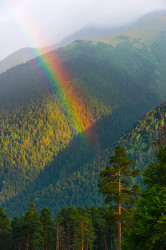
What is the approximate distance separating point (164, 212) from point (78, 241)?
55.9m

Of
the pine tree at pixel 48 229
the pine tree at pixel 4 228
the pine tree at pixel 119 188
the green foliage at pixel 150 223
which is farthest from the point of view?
the pine tree at pixel 48 229

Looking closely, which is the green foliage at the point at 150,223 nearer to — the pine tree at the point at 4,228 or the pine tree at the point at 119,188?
the pine tree at the point at 119,188

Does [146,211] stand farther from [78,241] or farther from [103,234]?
[103,234]

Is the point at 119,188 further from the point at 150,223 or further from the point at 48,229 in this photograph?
the point at 48,229

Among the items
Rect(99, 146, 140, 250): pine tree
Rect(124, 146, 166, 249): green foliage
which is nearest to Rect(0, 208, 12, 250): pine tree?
Rect(99, 146, 140, 250): pine tree

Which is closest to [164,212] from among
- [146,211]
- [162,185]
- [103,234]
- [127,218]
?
[146,211]

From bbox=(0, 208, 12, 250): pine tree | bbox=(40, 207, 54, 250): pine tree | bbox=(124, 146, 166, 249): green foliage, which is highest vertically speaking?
bbox=(124, 146, 166, 249): green foliage

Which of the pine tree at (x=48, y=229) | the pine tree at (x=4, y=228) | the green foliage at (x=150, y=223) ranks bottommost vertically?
the pine tree at (x=48, y=229)

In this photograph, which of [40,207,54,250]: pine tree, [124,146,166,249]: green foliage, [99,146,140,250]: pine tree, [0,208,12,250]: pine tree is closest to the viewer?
[124,146,166,249]: green foliage

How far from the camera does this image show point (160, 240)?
75.2 feet

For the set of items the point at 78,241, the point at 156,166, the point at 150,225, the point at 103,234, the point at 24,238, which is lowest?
the point at 103,234

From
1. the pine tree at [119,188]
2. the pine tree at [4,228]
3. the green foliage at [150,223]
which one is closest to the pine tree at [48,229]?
the pine tree at [4,228]

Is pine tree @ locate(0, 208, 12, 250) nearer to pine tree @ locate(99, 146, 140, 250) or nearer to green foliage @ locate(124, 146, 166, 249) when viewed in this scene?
pine tree @ locate(99, 146, 140, 250)

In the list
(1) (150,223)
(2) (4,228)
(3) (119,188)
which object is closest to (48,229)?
(2) (4,228)
